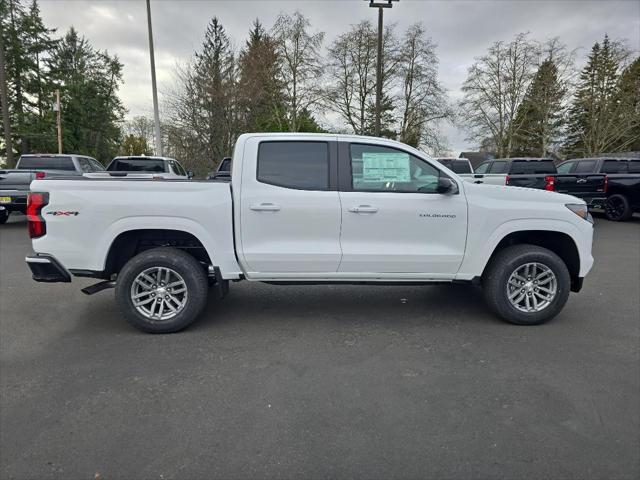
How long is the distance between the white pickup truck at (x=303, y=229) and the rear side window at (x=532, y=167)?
933 centimetres

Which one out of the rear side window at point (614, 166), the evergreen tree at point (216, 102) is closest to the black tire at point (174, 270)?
the rear side window at point (614, 166)

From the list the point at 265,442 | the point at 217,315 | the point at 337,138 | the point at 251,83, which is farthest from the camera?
the point at 251,83

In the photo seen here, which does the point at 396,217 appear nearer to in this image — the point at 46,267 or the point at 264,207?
the point at 264,207

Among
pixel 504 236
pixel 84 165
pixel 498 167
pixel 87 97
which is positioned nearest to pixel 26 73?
pixel 87 97

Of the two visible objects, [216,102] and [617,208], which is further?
[216,102]

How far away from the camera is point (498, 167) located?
13820 mm

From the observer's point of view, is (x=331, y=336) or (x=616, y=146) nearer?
(x=331, y=336)

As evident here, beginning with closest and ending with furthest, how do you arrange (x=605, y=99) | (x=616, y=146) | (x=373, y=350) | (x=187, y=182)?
(x=373, y=350) → (x=187, y=182) → (x=605, y=99) → (x=616, y=146)

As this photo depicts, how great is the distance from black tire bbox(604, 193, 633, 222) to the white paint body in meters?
10.7

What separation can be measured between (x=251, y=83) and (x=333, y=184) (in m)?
22.2

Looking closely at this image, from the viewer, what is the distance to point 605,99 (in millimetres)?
32406

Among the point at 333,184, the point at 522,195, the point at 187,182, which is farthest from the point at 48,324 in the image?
the point at 522,195

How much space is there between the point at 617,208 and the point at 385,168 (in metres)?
12.3

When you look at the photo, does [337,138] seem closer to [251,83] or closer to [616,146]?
[251,83]
